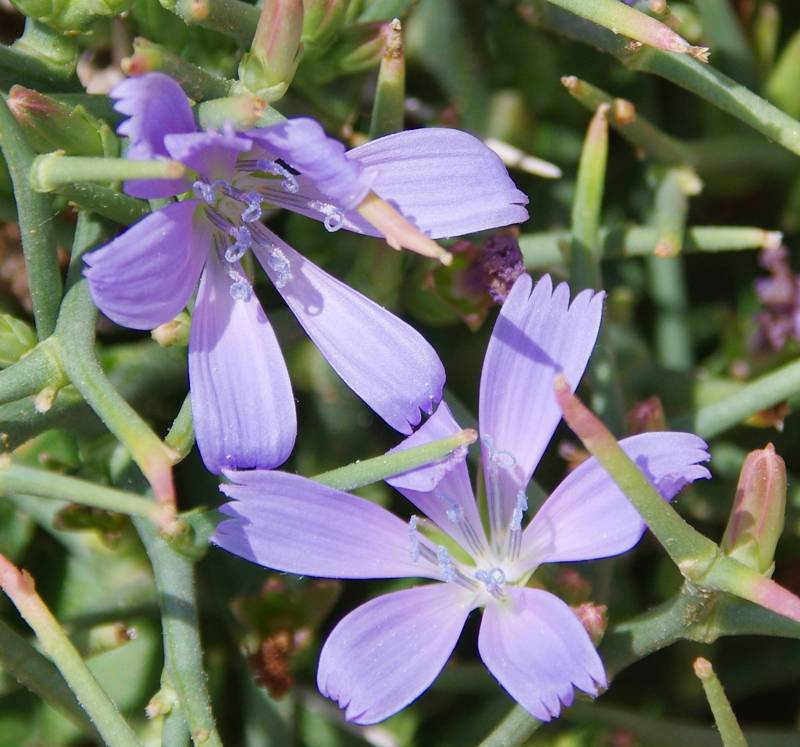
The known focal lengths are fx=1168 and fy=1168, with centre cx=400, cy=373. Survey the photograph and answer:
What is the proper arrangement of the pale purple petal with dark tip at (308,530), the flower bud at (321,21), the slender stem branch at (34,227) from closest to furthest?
1. the slender stem branch at (34,227)
2. the pale purple petal with dark tip at (308,530)
3. the flower bud at (321,21)

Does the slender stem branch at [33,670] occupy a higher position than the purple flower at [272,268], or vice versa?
the purple flower at [272,268]

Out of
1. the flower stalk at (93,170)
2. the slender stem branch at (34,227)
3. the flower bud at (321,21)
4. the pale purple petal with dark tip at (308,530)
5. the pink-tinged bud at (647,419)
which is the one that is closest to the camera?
the flower stalk at (93,170)

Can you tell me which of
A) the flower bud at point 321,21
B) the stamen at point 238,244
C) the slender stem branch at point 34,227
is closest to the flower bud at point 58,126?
the slender stem branch at point 34,227

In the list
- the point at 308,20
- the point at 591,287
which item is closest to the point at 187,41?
the point at 308,20

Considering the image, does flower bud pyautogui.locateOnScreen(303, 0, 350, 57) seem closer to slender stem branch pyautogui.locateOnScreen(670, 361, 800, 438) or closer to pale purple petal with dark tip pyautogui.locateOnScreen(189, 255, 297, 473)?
pale purple petal with dark tip pyautogui.locateOnScreen(189, 255, 297, 473)

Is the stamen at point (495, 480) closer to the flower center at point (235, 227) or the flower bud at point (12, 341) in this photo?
the flower center at point (235, 227)

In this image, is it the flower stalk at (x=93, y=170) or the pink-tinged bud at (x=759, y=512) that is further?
the pink-tinged bud at (x=759, y=512)

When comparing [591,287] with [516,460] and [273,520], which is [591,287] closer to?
[516,460]

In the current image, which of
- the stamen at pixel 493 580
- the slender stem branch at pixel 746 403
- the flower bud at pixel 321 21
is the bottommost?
the stamen at pixel 493 580
